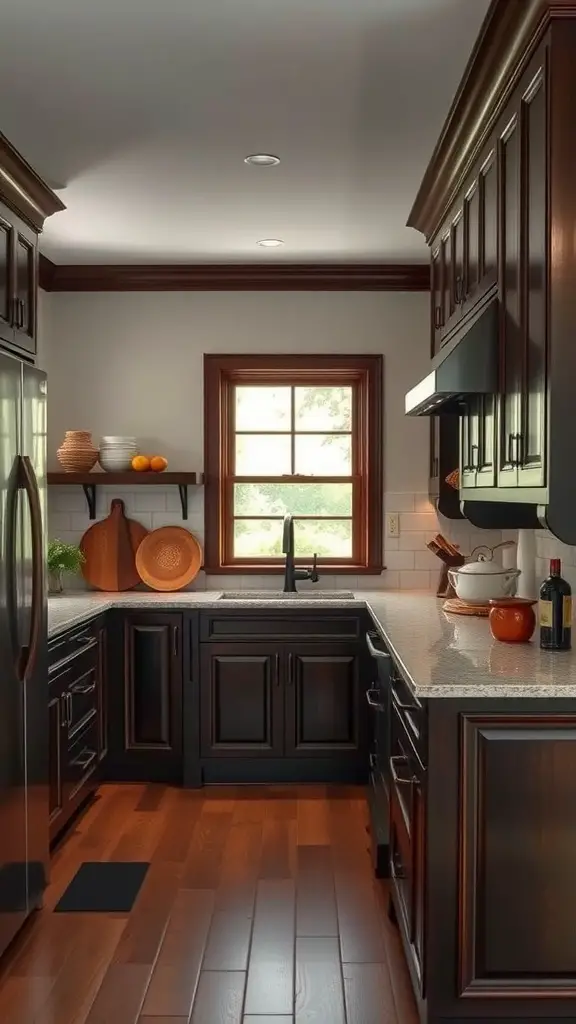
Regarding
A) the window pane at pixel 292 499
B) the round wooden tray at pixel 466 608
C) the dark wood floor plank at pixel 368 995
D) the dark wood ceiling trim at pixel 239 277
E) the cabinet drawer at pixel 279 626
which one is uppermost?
the dark wood ceiling trim at pixel 239 277

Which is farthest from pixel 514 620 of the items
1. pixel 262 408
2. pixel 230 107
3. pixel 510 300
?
pixel 262 408

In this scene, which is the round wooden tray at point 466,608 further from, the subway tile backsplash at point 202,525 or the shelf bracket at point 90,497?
the shelf bracket at point 90,497

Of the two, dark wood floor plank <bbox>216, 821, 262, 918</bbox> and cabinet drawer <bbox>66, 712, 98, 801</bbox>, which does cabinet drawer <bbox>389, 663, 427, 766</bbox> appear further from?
cabinet drawer <bbox>66, 712, 98, 801</bbox>

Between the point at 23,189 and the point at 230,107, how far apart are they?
2.64ft

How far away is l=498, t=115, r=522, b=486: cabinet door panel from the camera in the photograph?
2752 mm

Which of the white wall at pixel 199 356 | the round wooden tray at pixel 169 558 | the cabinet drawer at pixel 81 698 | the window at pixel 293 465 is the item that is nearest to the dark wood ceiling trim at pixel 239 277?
the white wall at pixel 199 356

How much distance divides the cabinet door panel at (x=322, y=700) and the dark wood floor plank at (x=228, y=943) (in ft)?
5.02

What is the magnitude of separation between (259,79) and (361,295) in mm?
2539

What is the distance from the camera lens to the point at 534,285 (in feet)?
8.43

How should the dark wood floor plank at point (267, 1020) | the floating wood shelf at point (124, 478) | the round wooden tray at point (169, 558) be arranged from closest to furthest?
1. the dark wood floor plank at point (267, 1020)
2. the floating wood shelf at point (124, 478)
3. the round wooden tray at point (169, 558)

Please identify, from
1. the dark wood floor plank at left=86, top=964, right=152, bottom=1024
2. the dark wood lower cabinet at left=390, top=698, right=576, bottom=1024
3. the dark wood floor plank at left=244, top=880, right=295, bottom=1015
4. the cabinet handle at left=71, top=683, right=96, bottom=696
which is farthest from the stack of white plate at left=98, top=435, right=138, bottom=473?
the dark wood lower cabinet at left=390, top=698, right=576, bottom=1024

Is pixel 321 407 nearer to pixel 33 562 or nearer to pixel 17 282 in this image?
pixel 17 282

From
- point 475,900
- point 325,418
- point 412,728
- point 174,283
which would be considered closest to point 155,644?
point 325,418

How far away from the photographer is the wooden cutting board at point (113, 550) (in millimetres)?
5340
